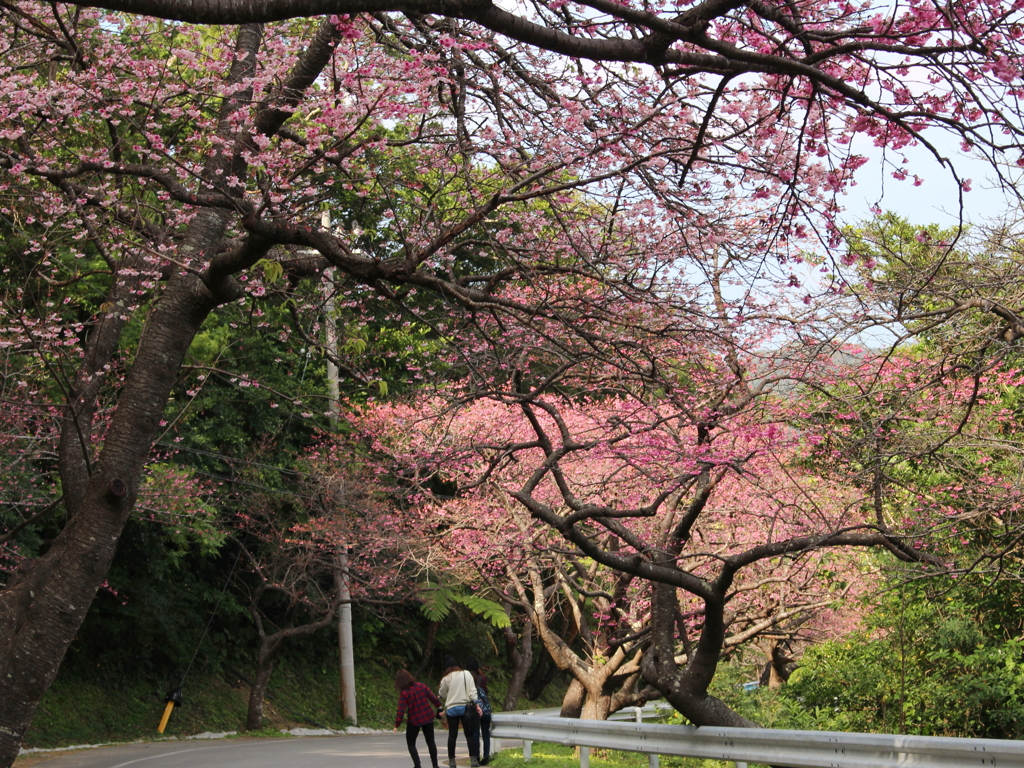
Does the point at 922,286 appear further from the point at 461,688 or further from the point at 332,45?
the point at 461,688

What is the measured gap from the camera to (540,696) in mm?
35312

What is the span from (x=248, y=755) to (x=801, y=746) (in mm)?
10577

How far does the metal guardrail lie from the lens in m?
6.25

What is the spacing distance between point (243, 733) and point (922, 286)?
19008 millimetres

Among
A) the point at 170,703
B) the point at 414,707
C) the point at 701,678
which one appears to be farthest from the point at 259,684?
the point at 701,678

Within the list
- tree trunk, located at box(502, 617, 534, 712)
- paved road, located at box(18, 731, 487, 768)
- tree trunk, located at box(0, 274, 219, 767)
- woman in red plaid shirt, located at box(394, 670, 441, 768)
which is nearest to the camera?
tree trunk, located at box(0, 274, 219, 767)

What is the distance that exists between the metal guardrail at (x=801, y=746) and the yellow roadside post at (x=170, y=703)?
36.5 ft

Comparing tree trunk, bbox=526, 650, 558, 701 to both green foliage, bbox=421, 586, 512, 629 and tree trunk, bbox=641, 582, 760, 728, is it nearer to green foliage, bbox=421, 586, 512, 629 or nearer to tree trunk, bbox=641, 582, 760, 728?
green foliage, bbox=421, 586, 512, 629

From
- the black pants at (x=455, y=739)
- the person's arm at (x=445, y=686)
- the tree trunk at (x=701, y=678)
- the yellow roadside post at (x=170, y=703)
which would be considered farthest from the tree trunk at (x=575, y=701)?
the tree trunk at (x=701, y=678)

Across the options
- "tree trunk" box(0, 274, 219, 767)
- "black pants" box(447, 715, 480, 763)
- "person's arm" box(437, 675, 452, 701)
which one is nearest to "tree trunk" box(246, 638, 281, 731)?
"black pants" box(447, 715, 480, 763)

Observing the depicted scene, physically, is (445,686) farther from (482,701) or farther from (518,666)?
(518,666)

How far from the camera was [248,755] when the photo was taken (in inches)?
595

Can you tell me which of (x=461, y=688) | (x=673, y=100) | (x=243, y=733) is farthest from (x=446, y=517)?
(x=673, y=100)

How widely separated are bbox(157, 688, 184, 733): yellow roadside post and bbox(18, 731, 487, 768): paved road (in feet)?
2.33
